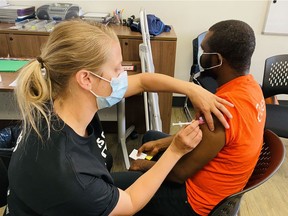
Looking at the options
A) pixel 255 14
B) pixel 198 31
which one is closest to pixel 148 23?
pixel 198 31

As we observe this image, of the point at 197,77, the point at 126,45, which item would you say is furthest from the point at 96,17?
the point at 197,77

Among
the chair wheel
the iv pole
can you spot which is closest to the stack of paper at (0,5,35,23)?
the iv pole

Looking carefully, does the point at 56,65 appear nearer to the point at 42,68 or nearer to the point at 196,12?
the point at 42,68

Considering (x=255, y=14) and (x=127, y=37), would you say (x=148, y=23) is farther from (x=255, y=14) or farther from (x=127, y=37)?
(x=255, y=14)

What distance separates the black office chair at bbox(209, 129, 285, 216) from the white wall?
1.87 meters

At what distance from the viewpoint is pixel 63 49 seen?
814 millimetres

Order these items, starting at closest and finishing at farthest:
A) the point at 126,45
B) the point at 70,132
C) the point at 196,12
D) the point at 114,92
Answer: the point at 70,132 < the point at 114,92 < the point at 126,45 < the point at 196,12

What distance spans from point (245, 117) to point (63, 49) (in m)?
0.68

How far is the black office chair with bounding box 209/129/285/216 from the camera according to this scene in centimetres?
88

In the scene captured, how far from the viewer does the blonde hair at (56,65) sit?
0.81 m

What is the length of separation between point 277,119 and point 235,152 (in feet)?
4.03

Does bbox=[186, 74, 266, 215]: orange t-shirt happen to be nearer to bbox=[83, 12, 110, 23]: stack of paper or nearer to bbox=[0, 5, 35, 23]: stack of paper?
bbox=[83, 12, 110, 23]: stack of paper

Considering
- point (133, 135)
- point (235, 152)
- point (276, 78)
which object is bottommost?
point (133, 135)

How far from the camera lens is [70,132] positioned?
2.68ft
